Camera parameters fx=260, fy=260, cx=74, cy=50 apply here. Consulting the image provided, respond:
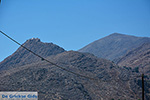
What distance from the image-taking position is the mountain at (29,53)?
387 ft

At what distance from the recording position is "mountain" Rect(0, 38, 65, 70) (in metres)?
118

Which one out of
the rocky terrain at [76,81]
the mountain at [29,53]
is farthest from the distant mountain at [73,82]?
the mountain at [29,53]

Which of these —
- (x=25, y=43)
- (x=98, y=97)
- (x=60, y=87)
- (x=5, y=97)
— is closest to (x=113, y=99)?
(x=98, y=97)

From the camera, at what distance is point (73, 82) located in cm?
8375

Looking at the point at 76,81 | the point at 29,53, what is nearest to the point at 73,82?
the point at 76,81

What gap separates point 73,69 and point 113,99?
74.7 ft

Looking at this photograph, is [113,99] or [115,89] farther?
[115,89]

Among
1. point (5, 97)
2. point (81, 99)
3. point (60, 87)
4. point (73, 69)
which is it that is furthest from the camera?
point (73, 69)

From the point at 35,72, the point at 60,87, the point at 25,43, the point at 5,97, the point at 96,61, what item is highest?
the point at 25,43

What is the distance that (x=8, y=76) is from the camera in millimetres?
87250

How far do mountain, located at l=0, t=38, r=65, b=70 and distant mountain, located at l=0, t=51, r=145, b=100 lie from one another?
18.4 meters

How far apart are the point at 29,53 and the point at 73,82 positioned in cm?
4810

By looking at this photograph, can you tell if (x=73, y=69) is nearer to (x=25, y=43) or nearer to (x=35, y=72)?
(x=35, y=72)

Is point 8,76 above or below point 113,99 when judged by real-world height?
above
